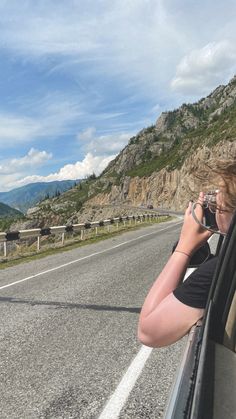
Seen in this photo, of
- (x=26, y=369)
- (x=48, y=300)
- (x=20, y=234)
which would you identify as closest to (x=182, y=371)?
(x=26, y=369)

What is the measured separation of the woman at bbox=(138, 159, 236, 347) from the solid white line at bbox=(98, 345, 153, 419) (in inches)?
72.8

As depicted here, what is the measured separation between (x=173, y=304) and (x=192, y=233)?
337 millimetres

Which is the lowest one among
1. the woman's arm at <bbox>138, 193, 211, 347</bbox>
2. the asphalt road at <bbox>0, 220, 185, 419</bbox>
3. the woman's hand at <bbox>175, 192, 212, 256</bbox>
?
the asphalt road at <bbox>0, 220, 185, 419</bbox>

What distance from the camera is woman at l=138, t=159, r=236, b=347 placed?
2.28 meters

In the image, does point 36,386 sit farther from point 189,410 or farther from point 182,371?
point 189,410

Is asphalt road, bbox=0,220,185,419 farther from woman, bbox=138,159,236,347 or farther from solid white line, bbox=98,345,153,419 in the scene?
woman, bbox=138,159,236,347

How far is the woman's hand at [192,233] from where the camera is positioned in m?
2.37

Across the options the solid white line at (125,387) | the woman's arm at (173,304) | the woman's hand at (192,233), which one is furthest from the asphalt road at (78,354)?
the woman's hand at (192,233)

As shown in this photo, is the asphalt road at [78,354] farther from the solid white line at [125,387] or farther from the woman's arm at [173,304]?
the woman's arm at [173,304]

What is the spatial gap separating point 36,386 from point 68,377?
1.11 feet

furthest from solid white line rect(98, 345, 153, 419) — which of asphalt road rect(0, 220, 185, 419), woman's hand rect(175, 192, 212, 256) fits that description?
woman's hand rect(175, 192, 212, 256)

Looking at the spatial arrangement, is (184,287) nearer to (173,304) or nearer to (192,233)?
(173,304)

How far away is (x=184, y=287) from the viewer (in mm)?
2328

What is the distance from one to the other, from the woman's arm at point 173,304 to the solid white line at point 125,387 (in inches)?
72.9
